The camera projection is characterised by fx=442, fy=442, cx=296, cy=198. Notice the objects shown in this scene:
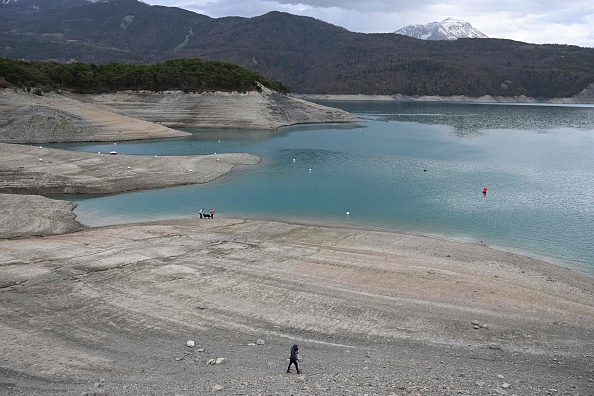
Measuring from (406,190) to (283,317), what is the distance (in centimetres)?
2160

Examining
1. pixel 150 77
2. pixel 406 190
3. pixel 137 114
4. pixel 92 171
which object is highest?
pixel 150 77

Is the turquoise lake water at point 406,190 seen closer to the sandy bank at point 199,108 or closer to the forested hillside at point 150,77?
the sandy bank at point 199,108

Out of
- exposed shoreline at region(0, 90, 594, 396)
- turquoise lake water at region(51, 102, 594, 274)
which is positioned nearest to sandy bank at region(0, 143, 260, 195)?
turquoise lake water at region(51, 102, 594, 274)

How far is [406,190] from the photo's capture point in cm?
3344

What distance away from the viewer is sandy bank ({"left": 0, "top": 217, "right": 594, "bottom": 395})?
10.8 m

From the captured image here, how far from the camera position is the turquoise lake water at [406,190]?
25.1 m

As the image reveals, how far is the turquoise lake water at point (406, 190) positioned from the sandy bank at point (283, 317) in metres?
4.69

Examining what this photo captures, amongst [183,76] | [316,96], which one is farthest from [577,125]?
[316,96]

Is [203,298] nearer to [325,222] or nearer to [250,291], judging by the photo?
[250,291]

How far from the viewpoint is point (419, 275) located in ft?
58.0

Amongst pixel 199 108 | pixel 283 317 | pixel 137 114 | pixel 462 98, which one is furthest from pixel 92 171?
pixel 462 98

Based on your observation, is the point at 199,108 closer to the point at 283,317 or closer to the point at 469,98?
the point at 283,317

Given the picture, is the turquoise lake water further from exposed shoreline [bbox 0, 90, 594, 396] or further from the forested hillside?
the forested hillside

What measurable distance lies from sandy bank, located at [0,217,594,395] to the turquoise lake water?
4688 mm
